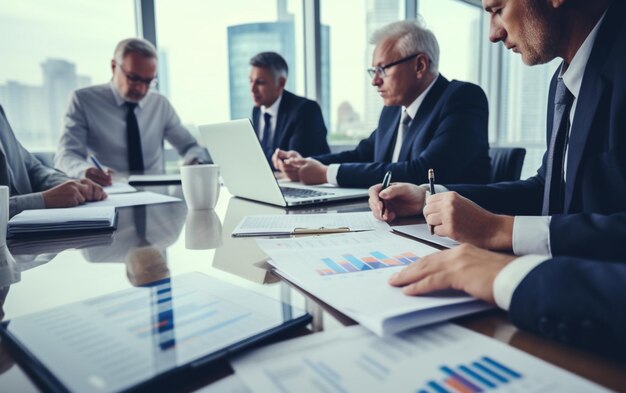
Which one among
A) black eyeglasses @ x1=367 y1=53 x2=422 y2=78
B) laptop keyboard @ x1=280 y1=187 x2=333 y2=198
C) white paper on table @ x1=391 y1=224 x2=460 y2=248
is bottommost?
white paper on table @ x1=391 y1=224 x2=460 y2=248

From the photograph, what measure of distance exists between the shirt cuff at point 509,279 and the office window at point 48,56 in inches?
122

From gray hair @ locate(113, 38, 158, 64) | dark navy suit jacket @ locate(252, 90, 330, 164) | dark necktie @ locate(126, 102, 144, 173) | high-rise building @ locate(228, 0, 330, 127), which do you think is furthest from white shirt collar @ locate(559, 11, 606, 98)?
high-rise building @ locate(228, 0, 330, 127)

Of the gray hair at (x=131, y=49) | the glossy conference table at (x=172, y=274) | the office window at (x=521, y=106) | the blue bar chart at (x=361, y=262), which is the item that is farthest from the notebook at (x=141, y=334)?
the office window at (x=521, y=106)

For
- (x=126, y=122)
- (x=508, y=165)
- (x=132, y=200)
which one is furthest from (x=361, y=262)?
(x=126, y=122)

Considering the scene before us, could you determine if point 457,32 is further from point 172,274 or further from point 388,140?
point 172,274

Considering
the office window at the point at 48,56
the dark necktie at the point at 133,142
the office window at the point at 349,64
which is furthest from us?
the office window at the point at 349,64

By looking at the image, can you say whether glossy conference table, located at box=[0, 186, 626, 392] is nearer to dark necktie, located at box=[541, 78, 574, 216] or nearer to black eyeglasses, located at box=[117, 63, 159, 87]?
dark necktie, located at box=[541, 78, 574, 216]

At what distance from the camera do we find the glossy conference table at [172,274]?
0.37 metres

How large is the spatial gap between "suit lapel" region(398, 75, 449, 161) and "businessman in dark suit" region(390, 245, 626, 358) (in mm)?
1352

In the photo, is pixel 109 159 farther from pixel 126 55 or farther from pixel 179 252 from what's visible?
pixel 179 252

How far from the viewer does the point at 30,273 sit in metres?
0.66

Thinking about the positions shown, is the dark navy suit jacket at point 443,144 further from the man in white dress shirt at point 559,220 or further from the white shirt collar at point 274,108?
the white shirt collar at point 274,108

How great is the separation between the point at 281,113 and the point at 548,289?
281cm

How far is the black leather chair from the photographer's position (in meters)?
1.88
